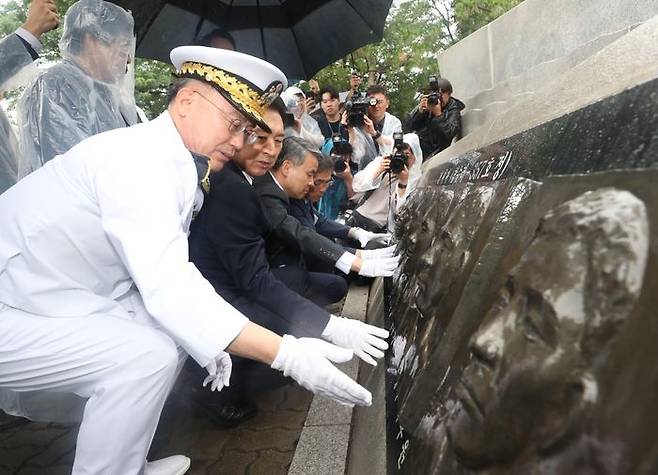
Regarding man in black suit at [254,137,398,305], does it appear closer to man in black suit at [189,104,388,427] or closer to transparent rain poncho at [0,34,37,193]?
man in black suit at [189,104,388,427]

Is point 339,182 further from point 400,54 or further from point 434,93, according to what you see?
point 400,54

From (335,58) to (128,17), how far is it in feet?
7.83

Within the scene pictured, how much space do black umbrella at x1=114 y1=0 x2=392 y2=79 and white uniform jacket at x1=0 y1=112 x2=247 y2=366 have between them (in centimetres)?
294

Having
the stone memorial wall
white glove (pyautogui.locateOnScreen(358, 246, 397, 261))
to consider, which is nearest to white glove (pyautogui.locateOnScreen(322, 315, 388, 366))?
the stone memorial wall

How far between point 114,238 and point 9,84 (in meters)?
2.11

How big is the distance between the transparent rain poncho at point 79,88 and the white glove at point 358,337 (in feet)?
6.48

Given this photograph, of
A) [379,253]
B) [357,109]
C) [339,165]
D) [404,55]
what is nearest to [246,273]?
[379,253]

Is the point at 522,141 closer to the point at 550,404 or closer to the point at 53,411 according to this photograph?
the point at 550,404

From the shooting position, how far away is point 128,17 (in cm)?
306

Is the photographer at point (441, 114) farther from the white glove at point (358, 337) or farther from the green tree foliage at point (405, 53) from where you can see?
the green tree foliage at point (405, 53)

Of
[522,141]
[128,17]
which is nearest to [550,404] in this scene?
[522,141]

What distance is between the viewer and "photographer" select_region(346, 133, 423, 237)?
4.00 metres

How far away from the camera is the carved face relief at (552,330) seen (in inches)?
30.2

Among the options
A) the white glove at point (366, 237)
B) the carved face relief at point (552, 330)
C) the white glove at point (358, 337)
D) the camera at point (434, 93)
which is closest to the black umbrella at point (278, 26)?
the camera at point (434, 93)
